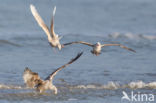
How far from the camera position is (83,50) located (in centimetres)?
1485

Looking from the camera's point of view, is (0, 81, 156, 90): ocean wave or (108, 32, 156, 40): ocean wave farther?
(108, 32, 156, 40): ocean wave

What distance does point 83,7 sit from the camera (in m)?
25.6

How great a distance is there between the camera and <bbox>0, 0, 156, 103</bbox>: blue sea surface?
32.6ft

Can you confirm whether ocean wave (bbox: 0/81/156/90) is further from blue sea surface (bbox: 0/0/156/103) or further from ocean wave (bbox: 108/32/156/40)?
ocean wave (bbox: 108/32/156/40)

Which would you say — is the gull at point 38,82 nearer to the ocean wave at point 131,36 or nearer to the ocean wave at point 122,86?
the ocean wave at point 122,86

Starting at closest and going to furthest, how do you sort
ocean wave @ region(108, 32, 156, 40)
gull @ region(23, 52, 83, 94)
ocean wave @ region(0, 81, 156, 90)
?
gull @ region(23, 52, 83, 94) < ocean wave @ region(0, 81, 156, 90) < ocean wave @ region(108, 32, 156, 40)

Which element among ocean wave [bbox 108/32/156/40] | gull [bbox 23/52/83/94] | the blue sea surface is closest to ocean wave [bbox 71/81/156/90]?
the blue sea surface

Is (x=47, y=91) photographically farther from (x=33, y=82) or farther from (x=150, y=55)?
(x=150, y=55)

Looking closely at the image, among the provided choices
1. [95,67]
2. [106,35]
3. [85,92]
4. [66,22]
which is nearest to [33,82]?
[85,92]

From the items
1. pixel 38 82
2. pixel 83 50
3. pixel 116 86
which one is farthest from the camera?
pixel 83 50

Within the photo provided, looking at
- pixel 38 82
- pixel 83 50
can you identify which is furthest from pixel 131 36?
pixel 38 82

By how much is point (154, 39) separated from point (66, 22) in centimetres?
467

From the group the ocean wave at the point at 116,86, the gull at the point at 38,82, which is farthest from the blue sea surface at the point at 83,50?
the gull at the point at 38,82

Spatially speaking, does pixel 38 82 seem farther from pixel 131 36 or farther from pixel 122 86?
pixel 131 36
